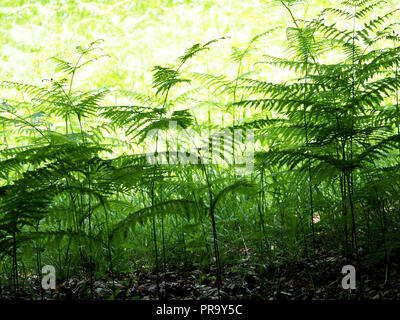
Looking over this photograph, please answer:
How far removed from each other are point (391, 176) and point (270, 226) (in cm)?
82

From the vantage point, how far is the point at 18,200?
1.54m

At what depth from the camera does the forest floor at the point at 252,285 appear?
183 cm

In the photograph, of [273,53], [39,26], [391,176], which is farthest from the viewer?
[39,26]

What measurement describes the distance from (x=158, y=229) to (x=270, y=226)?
0.78 meters

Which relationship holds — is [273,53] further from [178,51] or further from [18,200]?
[18,200]

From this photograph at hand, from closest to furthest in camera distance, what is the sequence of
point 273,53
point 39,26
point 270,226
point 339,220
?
1. point 339,220
2. point 270,226
3. point 273,53
4. point 39,26

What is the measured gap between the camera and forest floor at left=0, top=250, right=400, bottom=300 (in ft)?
5.99

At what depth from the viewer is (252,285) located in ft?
6.70

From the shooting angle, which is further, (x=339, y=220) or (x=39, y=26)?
(x=39, y=26)

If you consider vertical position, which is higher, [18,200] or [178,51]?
[178,51]

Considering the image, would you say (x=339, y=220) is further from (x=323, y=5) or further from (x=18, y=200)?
(x=323, y=5)

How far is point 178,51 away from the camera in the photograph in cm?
606

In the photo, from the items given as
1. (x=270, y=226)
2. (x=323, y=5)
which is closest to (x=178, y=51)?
(x=323, y=5)
